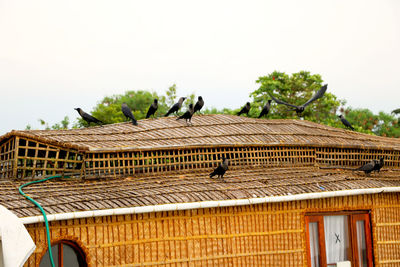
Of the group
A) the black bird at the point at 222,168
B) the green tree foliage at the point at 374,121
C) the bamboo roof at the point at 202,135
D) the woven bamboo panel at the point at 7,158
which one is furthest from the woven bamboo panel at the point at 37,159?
the green tree foliage at the point at 374,121

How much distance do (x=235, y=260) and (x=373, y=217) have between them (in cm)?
231

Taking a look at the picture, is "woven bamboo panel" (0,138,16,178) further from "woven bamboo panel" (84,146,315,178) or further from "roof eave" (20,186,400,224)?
"roof eave" (20,186,400,224)

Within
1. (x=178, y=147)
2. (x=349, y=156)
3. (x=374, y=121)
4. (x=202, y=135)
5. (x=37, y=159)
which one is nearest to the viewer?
(x=37, y=159)

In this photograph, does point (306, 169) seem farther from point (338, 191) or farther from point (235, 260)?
point (235, 260)

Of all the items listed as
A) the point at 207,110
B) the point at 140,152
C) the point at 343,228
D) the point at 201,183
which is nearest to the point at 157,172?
the point at 140,152

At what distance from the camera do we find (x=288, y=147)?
926 cm

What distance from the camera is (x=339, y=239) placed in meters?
7.92

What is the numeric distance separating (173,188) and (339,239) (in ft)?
8.68

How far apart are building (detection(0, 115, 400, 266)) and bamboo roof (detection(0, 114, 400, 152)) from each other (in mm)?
30

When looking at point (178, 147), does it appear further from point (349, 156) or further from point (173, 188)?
point (349, 156)

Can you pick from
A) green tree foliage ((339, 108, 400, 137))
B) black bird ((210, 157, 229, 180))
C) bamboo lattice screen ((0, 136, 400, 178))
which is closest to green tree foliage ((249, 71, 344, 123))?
green tree foliage ((339, 108, 400, 137))

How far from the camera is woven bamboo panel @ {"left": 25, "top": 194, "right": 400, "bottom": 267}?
245 inches

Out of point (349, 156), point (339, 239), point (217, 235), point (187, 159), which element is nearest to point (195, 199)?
point (217, 235)

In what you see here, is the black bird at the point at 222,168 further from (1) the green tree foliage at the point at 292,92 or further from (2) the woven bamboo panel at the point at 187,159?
(1) the green tree foliage at the point at 292,92
